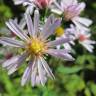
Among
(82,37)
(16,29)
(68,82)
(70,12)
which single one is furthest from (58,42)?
(68,82)

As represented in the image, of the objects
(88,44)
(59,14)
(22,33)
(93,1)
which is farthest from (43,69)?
(93,1)

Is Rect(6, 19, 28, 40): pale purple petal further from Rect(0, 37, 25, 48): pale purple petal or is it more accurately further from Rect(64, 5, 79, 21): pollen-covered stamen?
Rect(64, 5, 79, 21): pollen-covered stamen

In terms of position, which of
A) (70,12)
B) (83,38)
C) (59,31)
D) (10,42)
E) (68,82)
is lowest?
(68,82)

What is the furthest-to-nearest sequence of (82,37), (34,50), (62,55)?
(82,37) < (34,50) < (62,55)

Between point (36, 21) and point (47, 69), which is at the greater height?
point (36, 21)

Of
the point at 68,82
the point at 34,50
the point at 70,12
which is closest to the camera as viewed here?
the point at 34,50

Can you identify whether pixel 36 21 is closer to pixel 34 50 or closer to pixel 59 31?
pixel 34 50

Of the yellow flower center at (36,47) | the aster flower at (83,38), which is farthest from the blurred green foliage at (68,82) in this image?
the yellow flower center at (36,47)

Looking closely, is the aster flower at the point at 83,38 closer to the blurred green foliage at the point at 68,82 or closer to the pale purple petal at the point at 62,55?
the blurred green foliage at the point at 68,82
